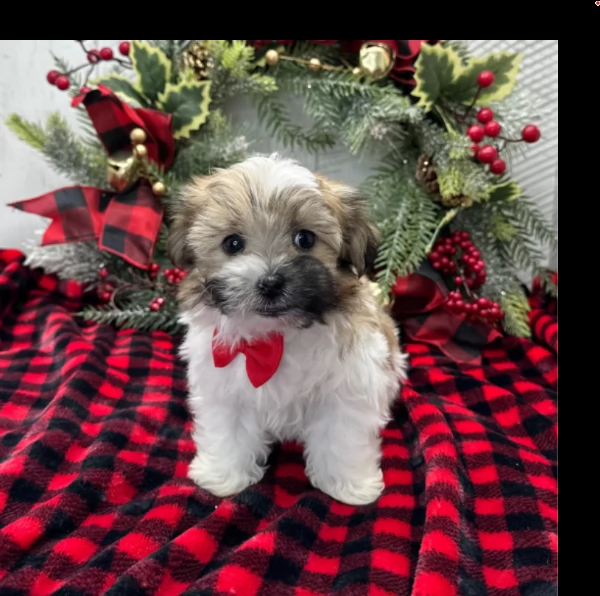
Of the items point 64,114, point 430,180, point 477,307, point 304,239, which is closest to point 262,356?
point 304,239

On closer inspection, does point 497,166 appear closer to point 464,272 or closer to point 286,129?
point 464,272

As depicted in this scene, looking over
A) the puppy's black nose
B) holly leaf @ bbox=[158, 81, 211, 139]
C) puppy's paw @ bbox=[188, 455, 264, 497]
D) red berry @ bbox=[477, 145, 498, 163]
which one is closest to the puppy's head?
the puppy's black nose

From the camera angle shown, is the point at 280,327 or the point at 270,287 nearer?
the point at 270,287

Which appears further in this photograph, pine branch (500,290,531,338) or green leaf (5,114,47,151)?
pine branch (500,290,531,338)

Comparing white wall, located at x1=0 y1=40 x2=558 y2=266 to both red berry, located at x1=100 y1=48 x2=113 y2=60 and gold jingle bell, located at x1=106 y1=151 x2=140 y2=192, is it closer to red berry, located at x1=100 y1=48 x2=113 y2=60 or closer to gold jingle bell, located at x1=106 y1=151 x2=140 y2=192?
red berry, located at x1=100 y1=48 x2=113 y2=60
